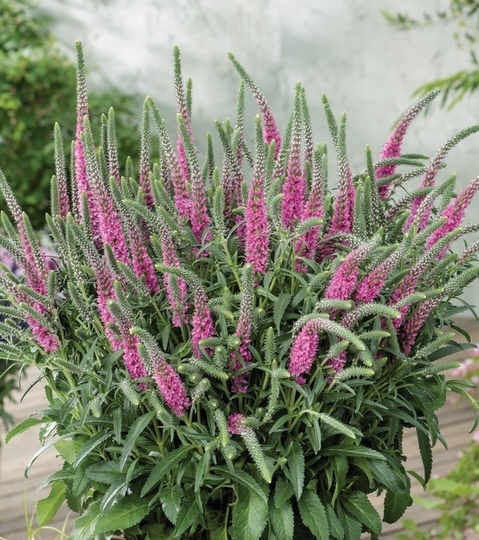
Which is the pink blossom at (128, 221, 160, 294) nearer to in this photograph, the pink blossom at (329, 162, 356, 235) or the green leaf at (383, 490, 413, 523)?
the pink blossom at (329, 162, 356, 235)

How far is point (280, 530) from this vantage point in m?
0.84

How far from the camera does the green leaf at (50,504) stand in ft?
3.37

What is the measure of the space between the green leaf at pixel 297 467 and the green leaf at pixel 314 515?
22 millimetres

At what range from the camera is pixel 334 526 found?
0.86 m

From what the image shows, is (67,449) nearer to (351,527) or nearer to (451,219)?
(351,527)

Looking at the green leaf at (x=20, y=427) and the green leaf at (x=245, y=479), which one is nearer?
the green leaf at (x=245, y=479)

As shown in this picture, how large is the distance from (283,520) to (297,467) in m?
0.06

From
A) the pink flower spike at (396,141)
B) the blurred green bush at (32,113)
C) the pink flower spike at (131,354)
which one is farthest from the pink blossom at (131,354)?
the blurred green bush at (32,113)

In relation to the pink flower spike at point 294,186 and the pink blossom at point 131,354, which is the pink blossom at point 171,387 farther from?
the pink flower spike at point 294,186

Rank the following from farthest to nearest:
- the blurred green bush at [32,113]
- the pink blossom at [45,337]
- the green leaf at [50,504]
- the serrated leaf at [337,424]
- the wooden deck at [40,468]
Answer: the blurred green bush at [32,113] < the wooden deck at [40,468] < the green leaf at [50,504] < the pink blossom at [45,337] < the serrated leaf at [337,424]

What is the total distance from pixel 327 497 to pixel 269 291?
0.21 meters

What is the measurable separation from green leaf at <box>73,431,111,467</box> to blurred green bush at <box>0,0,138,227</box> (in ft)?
10.3

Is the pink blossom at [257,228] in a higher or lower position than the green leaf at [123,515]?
higher

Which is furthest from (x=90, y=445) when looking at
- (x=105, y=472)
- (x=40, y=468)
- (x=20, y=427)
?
(x=40, y=468)
